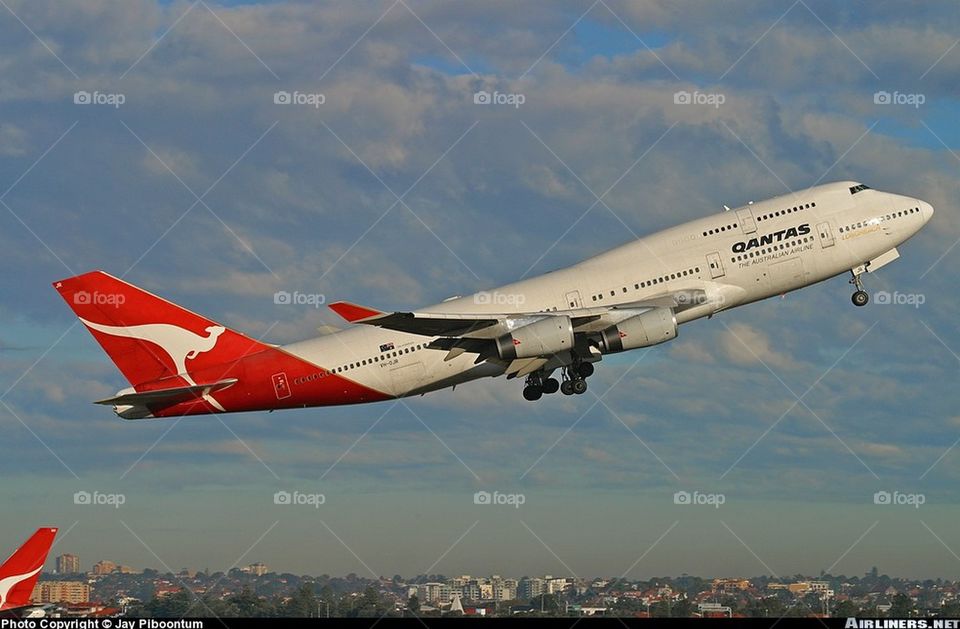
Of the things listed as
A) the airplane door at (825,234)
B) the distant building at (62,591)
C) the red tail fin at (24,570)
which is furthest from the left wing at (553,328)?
the distant building at (62,591)

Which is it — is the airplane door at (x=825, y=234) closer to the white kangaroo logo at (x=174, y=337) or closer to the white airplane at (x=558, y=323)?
the white airplane at (x=558, y=323)

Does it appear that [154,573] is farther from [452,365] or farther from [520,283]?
[520,283]

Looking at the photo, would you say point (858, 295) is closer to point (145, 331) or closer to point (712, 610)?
point (712, 610)

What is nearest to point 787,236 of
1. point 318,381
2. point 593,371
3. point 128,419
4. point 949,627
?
point 593,371

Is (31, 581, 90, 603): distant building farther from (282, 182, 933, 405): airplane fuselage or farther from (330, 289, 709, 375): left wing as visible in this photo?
(330, 289, 709, 375): left wing

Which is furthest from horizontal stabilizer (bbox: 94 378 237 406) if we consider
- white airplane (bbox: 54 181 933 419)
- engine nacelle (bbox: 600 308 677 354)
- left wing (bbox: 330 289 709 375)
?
engine nacelle (bbox: 600 308 677 354)

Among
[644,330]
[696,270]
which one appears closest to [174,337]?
[644,330]
